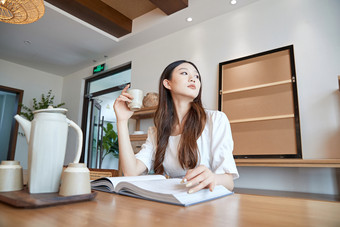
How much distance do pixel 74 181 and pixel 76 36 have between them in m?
3.65

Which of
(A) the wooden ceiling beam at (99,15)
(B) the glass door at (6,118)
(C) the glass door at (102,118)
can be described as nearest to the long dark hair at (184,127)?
(A) the wooden ceiling beam at (99,15)

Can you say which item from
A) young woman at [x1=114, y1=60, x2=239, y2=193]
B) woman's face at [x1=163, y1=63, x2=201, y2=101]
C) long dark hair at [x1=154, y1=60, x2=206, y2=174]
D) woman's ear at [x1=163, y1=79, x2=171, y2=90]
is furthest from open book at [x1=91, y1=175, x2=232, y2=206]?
woman's ear at [x1=163, y1=79, x2=171, y2=90]

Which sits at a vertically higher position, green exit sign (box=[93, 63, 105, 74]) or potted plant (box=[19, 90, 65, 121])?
green exit sign (box=[93, 63, 105, 74])

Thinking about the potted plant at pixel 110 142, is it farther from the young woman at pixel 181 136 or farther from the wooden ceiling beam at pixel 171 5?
the young woman at pixel 181 136

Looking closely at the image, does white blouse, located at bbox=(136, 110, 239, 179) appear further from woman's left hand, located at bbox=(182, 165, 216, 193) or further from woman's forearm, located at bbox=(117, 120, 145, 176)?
woman's left hand, located at bbox=(182, 165, 216, 193)

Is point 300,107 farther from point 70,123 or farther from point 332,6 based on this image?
point 70,123

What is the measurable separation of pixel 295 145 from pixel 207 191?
69.6 inches

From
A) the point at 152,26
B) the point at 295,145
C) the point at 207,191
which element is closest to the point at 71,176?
the point at 207,191

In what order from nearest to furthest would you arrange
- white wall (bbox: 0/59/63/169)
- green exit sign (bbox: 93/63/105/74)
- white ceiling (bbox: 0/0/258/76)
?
white ceiling (bbox: 0/0/258/76) → green exit sign (bbox: 93/63/105/74) → white wall (bbox: 0/59/63/169)

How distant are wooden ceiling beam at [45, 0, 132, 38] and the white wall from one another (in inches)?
98.6

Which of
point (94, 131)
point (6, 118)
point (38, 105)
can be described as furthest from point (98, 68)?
point (6, 118)

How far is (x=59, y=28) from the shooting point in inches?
133

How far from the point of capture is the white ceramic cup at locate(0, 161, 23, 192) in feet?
1.77

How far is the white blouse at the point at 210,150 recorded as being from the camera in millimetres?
1054
